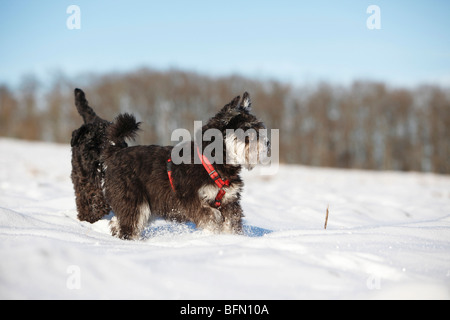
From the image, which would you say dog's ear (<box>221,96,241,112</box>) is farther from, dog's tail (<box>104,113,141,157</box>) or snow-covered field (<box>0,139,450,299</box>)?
snow-covered field (<box>0,139,450,299</box>)

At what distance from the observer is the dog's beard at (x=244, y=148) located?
4605mm

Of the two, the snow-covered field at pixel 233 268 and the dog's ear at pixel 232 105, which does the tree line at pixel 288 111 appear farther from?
the snow-covered field at pixel 233 268

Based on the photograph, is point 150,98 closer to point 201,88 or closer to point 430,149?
point 201,88

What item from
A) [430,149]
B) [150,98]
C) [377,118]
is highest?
[150,98]

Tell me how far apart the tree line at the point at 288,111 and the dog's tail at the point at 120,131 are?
37.5m

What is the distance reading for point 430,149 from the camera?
42094 mm

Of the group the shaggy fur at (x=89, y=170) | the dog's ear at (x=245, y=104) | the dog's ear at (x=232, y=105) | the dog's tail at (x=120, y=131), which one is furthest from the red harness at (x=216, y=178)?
the shaggy fur at (x=89, y=170)

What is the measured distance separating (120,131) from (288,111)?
4466 centimetres

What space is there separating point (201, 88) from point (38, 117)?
75.4 ft

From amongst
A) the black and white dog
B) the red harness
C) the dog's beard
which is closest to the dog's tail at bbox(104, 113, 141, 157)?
the black and white dog

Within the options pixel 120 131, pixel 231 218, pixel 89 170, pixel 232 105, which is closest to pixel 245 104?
pixel 232 105

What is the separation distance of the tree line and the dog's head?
38228 millimetres
